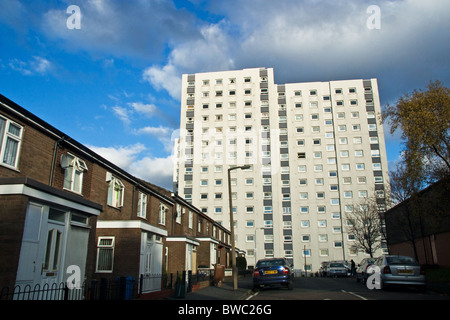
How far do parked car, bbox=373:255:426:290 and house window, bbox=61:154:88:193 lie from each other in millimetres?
14466

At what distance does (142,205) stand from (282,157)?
47.4m

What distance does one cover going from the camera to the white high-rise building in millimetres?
63469

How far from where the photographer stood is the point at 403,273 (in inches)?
603

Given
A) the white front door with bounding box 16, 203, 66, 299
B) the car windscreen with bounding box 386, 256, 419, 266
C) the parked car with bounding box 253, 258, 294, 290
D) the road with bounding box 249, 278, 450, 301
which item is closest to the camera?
the white front door with bounding box 16, 203, 66, 299

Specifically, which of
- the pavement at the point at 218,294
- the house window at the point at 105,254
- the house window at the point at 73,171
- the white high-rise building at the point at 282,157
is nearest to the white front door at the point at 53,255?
the house window at the point at 73,171

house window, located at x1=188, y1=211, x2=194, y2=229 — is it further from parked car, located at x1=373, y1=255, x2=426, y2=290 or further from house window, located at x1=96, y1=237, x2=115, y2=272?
parked car, located at x1=373, y1=255, x2=426, y2=290

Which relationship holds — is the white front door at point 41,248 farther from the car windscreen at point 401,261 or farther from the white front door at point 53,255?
the car windscreen at point 401,261

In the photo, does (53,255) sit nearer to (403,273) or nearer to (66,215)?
(66,215)

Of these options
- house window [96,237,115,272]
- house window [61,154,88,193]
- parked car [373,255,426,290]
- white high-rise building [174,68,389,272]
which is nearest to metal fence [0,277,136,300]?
house window [96,237,115,272]

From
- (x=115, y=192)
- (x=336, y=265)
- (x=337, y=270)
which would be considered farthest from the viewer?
(x=336, y=265)

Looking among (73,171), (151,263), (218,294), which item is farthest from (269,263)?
(73,171)

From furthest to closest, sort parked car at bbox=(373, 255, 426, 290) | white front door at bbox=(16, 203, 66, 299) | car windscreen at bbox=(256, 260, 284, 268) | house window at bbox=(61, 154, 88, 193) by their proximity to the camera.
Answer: car windscreen at bbox=(256, 260, 284, 268)
house window at bbox=(61, 154, 88, 193)
parked car at bbox=(373, 255, 426, 290)
white front door at bbox=(16, 203, 66, 299)

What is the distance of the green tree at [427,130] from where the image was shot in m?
20.1
